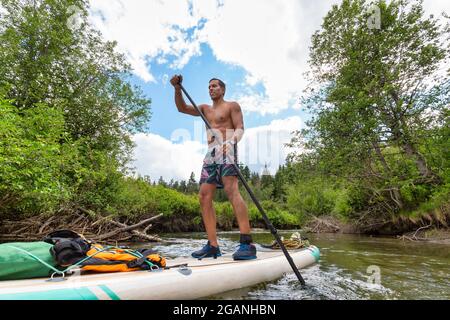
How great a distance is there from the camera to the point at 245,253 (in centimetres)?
384

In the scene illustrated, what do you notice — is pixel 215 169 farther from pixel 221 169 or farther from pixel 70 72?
pixel 70 72

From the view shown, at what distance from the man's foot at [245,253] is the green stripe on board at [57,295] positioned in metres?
2.01

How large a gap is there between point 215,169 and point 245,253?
4.08 feet

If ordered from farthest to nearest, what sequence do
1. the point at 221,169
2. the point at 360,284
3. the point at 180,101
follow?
the point at 180,101, the point at 221,169, the point at 360,284

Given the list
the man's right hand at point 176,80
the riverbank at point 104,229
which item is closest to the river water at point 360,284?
the man's right hand at point 176,80

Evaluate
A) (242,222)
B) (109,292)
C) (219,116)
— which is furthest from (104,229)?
(109,292)

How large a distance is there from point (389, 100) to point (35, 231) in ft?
47.5

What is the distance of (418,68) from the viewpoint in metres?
12.0

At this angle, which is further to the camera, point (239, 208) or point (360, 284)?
point (239, 208)

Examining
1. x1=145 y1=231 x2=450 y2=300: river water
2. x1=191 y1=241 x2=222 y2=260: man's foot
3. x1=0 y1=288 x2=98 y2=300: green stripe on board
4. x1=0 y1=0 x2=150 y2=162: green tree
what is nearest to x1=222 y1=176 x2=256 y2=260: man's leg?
x1=191 y1=241 x2=222 y2=260: man's foot

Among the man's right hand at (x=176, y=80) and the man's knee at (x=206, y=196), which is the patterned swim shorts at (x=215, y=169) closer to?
the man's knee at (x=206, y=196)

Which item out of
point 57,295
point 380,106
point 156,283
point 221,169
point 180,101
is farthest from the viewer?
point 380,106

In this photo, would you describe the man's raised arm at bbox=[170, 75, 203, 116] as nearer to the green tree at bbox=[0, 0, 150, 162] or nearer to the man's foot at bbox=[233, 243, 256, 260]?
the man's foot at bbox=[233, 243, 256, 260]
